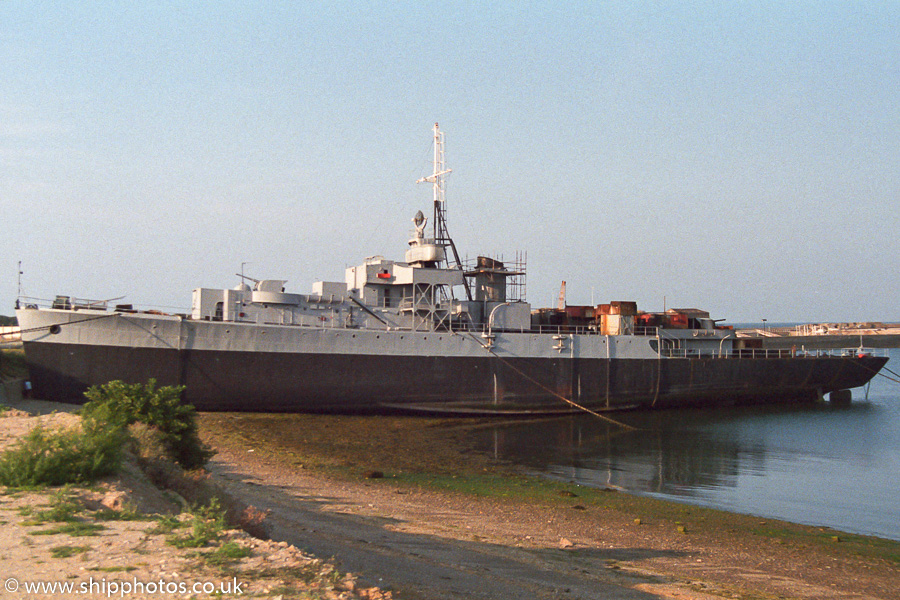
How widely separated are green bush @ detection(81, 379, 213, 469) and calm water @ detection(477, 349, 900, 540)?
11.2 m

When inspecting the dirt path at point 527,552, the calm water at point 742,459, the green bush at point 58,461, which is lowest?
the calm water at point 742,459

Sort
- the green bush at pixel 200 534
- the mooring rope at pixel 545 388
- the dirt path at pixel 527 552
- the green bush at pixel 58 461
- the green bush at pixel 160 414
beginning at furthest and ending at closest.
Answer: the mooring rope at pixel 545 388 → the green bush at pixel 160 414 → the dirt path at pixel 527 552 → the green bush at pixel 58 461 → the green bush at pixel 200 534

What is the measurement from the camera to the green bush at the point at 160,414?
11305mm

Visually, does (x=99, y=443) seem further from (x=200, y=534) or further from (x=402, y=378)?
(x=402, y=378)

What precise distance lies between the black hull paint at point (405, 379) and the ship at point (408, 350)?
0.20 ft

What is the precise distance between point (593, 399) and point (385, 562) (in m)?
26.0

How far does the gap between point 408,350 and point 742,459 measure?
14.9m

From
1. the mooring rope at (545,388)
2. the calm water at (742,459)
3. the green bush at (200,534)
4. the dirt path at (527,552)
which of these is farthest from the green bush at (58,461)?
the mooring rope at (545,388)

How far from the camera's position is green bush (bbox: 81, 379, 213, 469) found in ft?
37.1

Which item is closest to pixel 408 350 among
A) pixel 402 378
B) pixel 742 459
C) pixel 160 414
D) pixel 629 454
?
pixel 402 378

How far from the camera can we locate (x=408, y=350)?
29.7m

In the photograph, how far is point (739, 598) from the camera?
8.86 meters

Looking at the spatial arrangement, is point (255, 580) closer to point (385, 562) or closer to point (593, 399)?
point (385, 562)

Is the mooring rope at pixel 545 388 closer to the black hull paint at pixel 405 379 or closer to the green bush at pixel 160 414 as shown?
the black hull paint at pixel 405 379
